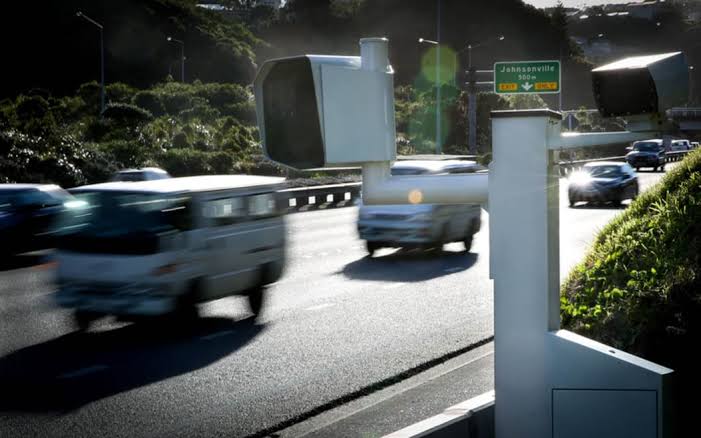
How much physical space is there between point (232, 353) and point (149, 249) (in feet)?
5.42

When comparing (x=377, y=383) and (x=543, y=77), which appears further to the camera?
(x=543, y=77)

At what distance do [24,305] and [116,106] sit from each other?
142 ft

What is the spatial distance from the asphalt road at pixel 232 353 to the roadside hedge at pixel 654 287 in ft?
9.25

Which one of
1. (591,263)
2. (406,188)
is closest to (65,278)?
(591,263)

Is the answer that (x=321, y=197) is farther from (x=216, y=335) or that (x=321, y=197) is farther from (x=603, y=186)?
(x=216, y=335)

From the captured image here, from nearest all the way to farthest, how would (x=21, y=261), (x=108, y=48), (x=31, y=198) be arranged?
(x=21, y=261) < (x=31, y=198) < (x=108, y=48)

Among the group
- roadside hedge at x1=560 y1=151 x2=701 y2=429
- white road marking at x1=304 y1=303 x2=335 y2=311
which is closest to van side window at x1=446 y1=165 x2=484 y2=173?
white road marking at x1=304 y1=303 x2=335 y2=311

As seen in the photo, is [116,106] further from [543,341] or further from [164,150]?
[543,341]

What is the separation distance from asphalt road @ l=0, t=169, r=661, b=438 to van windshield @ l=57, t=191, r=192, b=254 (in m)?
1.05

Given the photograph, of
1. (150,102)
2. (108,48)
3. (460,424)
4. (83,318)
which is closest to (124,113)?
(150,102)

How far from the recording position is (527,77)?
45.4 meters

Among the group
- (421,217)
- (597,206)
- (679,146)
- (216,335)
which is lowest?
(597,206)

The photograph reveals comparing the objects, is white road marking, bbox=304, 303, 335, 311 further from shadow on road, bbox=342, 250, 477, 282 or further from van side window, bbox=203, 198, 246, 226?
shadow on road, bbox=342, 250, 477, 282

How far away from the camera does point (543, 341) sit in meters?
4.54
